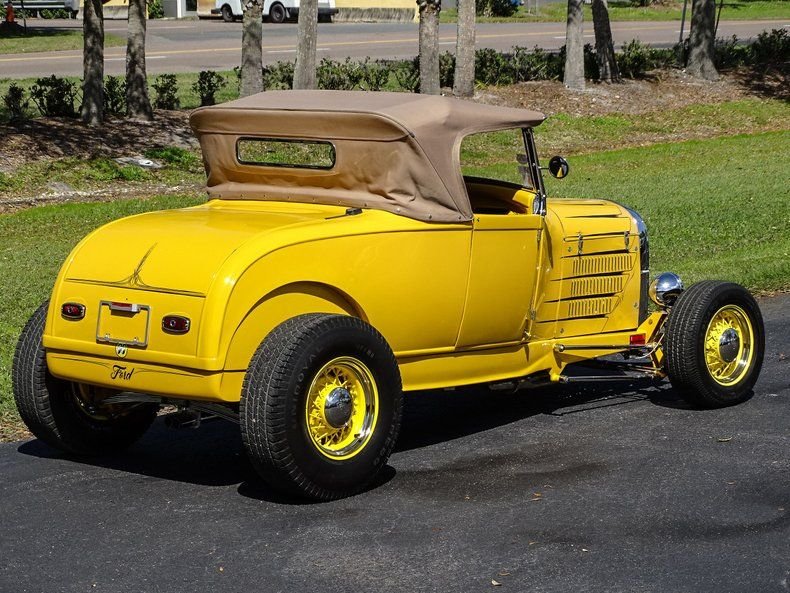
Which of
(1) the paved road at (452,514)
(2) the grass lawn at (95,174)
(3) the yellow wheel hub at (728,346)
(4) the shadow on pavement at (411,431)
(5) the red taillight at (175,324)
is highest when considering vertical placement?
(5) the red taillight at (175,324)

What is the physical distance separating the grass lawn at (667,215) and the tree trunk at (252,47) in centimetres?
439

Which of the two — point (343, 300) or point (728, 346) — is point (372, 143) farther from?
point (728, 346)

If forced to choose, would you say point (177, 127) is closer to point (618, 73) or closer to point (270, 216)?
point (618, 73)

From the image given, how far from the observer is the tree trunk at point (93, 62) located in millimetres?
19359

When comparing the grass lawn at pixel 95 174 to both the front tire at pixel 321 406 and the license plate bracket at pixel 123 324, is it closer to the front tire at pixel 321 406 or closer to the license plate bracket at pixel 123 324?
the license plate bracket at pixel 123 324

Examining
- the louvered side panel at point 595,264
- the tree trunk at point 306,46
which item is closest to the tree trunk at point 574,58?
the tree trunk at point 306,46

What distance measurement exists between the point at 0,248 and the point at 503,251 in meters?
8.37

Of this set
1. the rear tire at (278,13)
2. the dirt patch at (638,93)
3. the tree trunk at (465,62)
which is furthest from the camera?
the rear tire at (278,13)

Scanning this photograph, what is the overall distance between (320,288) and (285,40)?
30030 mm

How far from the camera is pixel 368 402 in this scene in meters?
6.45

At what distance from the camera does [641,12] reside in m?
46.1

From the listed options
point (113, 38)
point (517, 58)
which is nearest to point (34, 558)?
point (517, 58)

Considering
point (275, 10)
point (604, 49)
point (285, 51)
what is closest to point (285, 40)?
point (285, 51)

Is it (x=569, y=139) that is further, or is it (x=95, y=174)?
(x=569, y=139)
